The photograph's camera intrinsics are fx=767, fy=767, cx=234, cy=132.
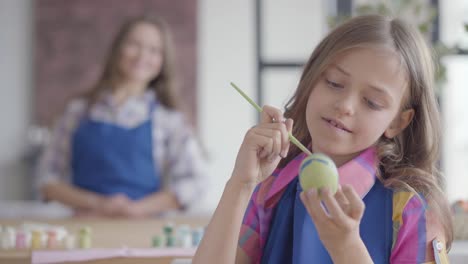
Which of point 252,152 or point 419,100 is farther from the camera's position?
point 419,100

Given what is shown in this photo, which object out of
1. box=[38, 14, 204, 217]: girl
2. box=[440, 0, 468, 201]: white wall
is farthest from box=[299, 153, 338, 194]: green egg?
box=[440, 0, 468, 201]: white wall

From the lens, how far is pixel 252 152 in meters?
1.23

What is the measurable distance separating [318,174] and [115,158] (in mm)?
1858

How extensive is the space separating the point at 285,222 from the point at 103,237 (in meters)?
0.85

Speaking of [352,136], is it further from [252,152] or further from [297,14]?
[297,14]

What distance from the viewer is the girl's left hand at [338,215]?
107cm

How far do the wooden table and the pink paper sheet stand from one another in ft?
0.05

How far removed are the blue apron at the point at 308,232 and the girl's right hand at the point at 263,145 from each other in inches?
4.6

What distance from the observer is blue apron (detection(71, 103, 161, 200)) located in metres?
2.84

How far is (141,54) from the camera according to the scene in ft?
9.39

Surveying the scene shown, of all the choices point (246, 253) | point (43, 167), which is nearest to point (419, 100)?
point (246, 253)

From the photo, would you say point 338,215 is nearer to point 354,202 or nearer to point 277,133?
point 354,202

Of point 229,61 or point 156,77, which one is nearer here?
point 156,77

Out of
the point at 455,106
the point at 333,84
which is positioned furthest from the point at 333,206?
the point at 455,106
